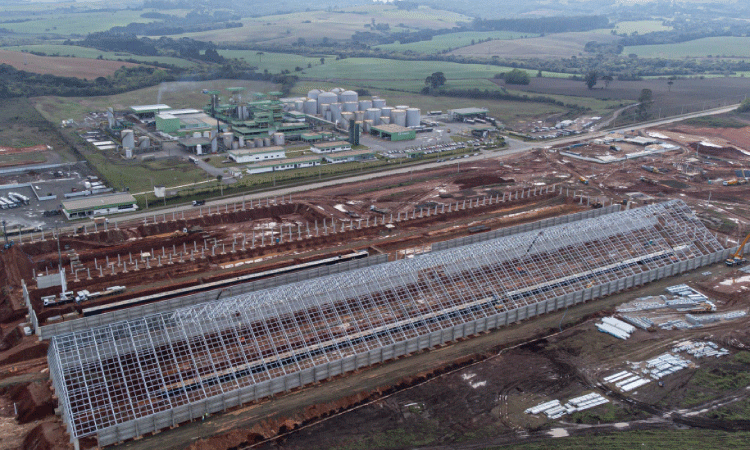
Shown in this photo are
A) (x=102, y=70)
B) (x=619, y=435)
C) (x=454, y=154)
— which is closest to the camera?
(x=619, y=435)

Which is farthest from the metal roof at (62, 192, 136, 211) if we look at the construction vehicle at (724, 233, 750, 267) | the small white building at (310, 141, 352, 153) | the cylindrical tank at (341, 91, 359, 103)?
the cylindrical tank at (341, 91, 359, 103)

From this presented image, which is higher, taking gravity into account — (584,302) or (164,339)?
(164,339)

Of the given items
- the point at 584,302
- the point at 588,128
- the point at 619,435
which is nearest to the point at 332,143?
the point at 588,128

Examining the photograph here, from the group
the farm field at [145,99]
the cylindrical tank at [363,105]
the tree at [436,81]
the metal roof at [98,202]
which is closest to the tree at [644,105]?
the tree at [436,81]

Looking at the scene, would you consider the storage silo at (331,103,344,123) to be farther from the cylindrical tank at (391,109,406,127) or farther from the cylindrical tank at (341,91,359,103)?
the cylindrical tank at (391,109,406,127)

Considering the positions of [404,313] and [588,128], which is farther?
[588,128]

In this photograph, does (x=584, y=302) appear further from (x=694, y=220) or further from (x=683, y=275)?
(x=694, y=220)

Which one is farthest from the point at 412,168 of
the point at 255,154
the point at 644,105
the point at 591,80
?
the point at 591,80
